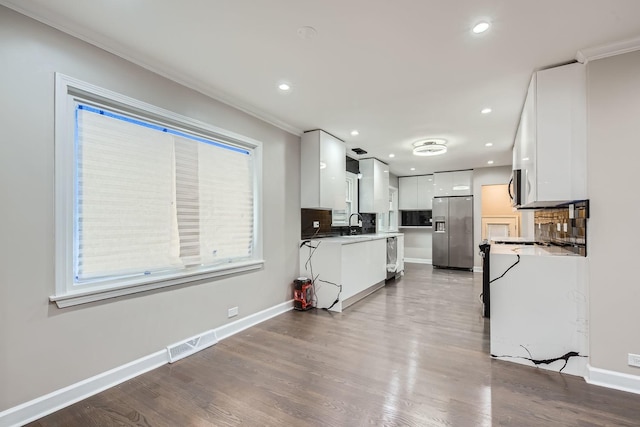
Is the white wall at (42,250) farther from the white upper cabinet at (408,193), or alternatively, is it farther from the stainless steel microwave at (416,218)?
the stainless steel microwave at (416,218)

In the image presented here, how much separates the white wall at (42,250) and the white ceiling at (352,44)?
17 centimetres

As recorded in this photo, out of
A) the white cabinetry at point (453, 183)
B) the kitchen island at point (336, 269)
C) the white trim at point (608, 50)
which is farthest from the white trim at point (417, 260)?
the white trim at point (608, 50)

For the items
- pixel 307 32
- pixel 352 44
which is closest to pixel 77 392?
pixel 307 32

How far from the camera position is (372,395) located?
6.68 ft

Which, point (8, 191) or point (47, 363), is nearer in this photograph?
point (8, 191)

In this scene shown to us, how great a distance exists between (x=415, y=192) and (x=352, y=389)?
22.7ft

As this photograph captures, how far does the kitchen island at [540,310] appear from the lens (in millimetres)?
2299

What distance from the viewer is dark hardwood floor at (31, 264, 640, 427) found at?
1.80 meters

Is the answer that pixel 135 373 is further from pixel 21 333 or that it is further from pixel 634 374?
pixel 634 374

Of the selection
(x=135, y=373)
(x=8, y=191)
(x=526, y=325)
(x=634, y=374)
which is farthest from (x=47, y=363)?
(x=634, y=374)

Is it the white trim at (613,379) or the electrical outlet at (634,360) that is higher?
the electrical outlet at (634,360)

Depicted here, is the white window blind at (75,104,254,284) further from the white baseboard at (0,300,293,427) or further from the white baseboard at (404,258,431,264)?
the white baseboard at (404,258,431,264)

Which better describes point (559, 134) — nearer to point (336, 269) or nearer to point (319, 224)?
point (336, 269)

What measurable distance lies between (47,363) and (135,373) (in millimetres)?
608
